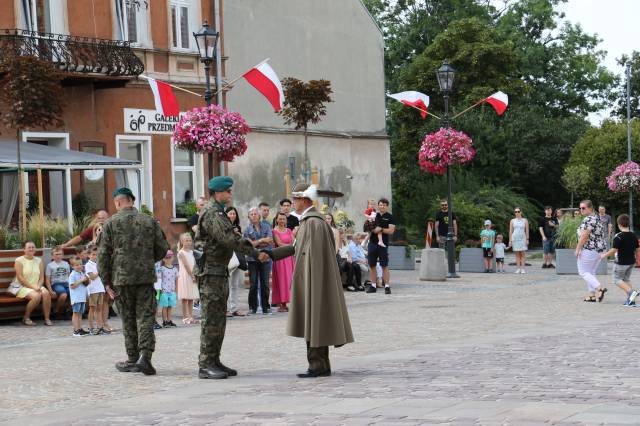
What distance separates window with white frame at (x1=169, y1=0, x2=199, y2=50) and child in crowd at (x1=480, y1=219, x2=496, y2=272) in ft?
29.1

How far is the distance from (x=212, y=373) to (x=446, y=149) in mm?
18159

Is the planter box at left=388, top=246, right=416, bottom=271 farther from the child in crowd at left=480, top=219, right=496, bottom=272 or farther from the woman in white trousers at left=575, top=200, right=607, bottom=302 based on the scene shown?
the woman in white trousers at left=575, top=200, right=607, bottom=302

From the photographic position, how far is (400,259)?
32.2 meters

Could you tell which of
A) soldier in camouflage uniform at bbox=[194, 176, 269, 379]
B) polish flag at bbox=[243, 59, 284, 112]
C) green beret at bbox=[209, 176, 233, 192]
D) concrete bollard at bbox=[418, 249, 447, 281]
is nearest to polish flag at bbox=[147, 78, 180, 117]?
polish flag at bbox=[243, 59, 284, 112]

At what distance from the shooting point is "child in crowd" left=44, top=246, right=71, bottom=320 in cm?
1892

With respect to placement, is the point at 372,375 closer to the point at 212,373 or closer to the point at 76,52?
the point at 212,373

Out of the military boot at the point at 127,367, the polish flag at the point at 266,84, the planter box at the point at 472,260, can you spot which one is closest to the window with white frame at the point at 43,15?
the polish flag at the point at 266,84

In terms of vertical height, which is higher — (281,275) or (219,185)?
(219,185)

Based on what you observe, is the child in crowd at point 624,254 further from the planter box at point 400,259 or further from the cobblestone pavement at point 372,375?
the planter box at point 400,259

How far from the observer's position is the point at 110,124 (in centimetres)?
2850

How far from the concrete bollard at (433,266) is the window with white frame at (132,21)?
28.5ft

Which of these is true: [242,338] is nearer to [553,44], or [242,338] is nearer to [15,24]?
[15,24]

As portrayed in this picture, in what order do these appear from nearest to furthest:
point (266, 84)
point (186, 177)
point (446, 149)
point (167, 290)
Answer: point (167, 290) < point (266, 84) < point (446, 149) < point (186, 177)

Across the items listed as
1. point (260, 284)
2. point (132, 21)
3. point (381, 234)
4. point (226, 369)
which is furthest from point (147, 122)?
point (226, 369)
